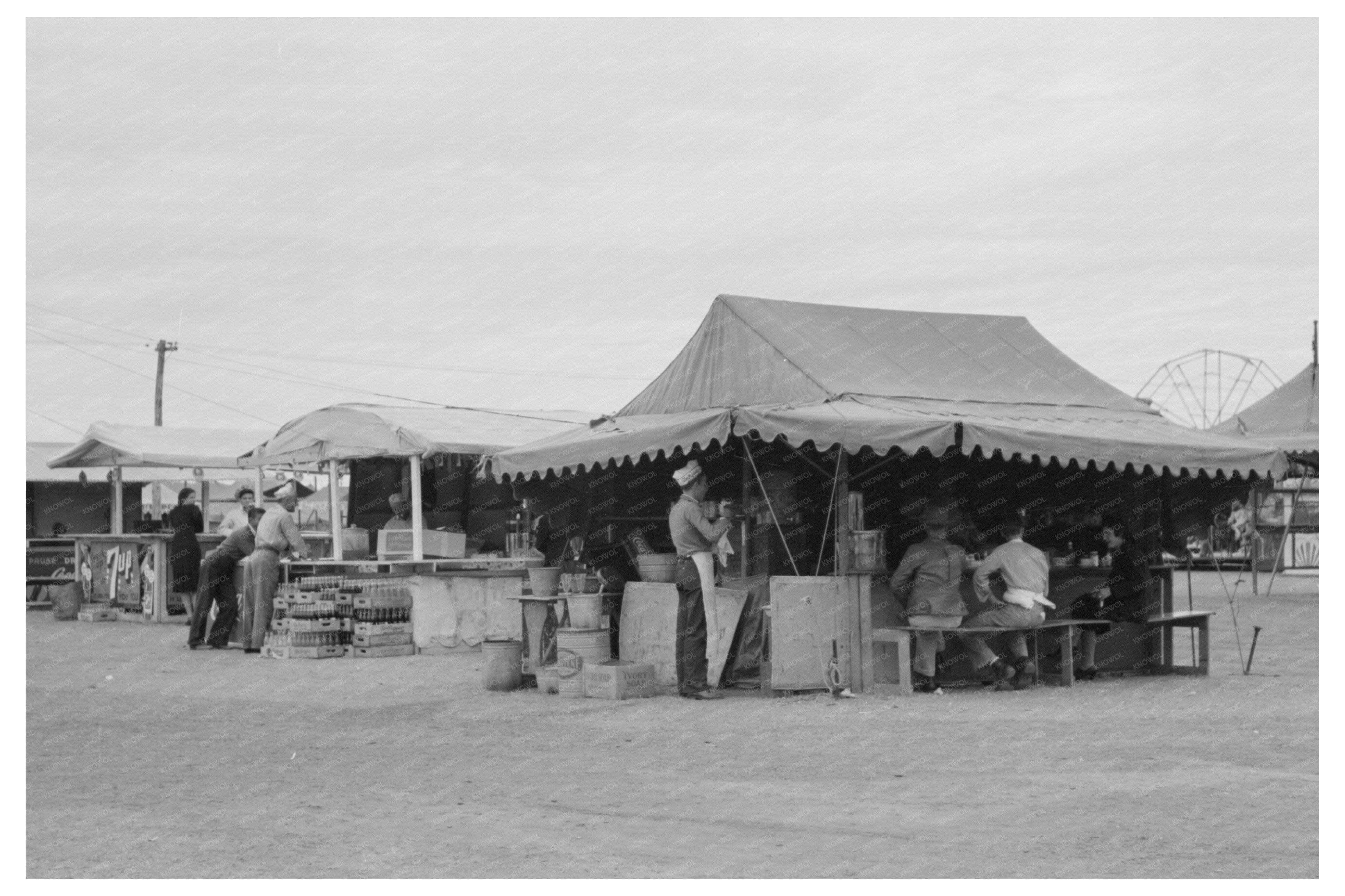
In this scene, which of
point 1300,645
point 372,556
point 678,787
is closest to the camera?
point 678,787

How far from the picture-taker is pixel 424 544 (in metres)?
21.0

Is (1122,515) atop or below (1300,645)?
atop

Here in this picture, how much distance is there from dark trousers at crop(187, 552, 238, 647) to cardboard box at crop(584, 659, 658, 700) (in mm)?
7297

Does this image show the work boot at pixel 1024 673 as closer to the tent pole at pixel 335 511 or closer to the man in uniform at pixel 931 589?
the man in uniform at pixel 931 589

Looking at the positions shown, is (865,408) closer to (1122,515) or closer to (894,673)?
(894,673)

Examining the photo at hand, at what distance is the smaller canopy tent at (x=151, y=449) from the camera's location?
28.0m

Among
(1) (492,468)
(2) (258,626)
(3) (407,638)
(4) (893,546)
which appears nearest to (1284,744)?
(4) (893,546)

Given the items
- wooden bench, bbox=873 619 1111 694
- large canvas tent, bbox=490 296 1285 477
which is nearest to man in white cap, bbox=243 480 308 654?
large canvas tent, bbox=490 296 1285 477

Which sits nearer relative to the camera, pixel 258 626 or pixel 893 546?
pixel 893 546

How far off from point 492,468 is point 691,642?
306 centimetres

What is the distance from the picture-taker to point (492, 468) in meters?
15.6

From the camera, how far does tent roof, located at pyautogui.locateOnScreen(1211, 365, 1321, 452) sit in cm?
2778

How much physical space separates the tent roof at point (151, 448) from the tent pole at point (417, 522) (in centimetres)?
694

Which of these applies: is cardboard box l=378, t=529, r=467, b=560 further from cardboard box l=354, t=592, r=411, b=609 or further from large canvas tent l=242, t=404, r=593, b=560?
cardboard box l=354, t=592, r=411, b=609
